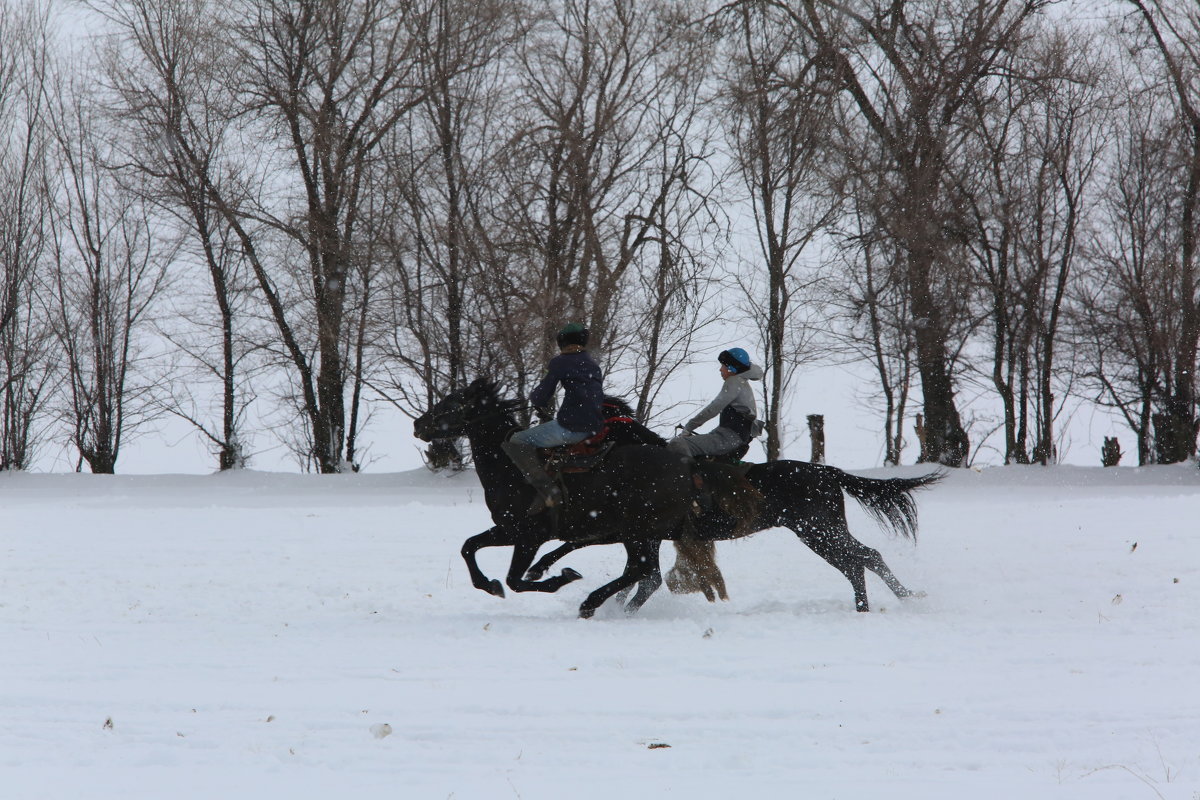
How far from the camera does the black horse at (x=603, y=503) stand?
725cm

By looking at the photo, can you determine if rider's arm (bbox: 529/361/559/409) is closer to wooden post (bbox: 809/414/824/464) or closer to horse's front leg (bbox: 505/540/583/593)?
horse's front leg (bbox: 505/540/583/593)

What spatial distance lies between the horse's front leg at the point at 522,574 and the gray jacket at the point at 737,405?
1.57 m

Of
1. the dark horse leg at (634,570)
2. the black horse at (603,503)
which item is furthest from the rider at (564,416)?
the dark horse leg at (634,570)

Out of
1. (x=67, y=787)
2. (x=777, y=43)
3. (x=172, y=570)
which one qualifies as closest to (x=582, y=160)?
(x=777, y=43)

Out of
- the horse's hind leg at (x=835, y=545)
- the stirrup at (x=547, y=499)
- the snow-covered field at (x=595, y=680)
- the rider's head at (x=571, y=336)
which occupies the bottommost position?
the snow-covered field at (x=595, y=680)

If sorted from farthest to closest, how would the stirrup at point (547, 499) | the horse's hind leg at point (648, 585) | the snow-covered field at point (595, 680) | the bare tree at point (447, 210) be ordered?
the bare tree at point (447, 210) < the horse's hind leg at point (648, 585) < the stirrup at point (547, 499) < the snow-covered field at point (595, 680)

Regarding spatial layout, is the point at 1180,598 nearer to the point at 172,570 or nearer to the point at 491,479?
the point at 491,479

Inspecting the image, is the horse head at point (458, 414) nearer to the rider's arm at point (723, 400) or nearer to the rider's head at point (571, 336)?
the rider's head at point (571, 336)

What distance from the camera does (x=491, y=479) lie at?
24.1 feet

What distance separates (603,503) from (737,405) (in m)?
1.26

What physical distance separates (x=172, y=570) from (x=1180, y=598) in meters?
8.49

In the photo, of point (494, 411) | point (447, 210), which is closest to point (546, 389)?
point (494, 411)

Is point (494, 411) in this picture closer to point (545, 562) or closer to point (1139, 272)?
point (545, 562)

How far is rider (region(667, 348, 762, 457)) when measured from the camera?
7.48 metres
